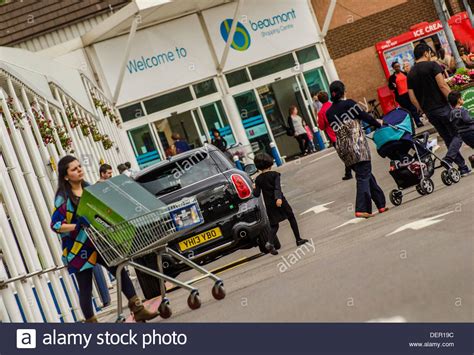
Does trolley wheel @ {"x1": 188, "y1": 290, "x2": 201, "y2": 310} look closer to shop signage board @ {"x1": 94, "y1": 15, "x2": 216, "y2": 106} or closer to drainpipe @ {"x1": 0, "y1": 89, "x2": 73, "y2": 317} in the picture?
drainpipe @ {"x1": 0, "y1": 89, "x2": 73, "y2": 317}

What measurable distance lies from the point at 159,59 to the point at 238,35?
275 cm

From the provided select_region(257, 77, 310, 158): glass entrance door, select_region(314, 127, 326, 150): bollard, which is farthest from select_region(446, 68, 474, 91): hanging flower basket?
select_region(257, 77, 310, 158): glass entrance door

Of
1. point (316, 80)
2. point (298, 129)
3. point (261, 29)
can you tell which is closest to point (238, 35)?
point (261, 29)

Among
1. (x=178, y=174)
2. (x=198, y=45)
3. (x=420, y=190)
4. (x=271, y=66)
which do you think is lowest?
(x=420, y=190)

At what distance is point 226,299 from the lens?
10781 mm

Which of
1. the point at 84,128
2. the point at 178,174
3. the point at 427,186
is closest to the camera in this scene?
the point at 178,174

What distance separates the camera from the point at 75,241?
10719 millimetres

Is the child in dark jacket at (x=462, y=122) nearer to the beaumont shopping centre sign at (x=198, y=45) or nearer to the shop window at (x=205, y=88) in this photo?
the beaumont shopping centre sign at (x=198, y=45)

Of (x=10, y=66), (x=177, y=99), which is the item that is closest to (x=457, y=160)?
(x=10, y=66)

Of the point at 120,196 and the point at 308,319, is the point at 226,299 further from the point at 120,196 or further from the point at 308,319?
the point at 308,319

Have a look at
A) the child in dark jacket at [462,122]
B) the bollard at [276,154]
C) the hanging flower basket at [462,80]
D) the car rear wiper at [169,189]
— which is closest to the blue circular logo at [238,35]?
the bollard at [276,154]

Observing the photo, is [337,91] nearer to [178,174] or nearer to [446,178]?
[446,178]

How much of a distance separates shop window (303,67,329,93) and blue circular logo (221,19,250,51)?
2317 mm

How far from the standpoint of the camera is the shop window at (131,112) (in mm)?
33375
